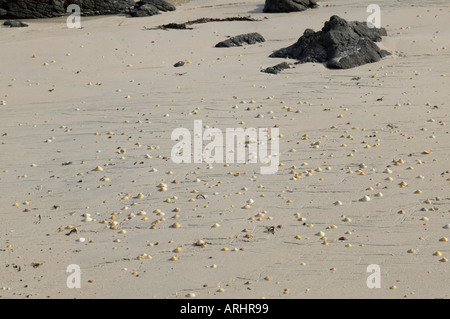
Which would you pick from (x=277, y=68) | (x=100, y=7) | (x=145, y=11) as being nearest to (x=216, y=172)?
(x=277, y=68)

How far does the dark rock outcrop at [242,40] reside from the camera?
14.3m

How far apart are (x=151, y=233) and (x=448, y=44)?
365 inches

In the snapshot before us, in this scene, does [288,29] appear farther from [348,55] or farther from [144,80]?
[144,80]

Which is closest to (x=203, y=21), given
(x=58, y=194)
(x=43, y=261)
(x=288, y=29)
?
(x=288, y=29)

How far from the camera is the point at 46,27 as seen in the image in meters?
16.9

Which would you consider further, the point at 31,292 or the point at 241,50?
the point at 241,50

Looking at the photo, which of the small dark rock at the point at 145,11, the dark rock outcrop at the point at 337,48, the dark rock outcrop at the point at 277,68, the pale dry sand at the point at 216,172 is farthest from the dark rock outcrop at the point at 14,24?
the dark rock outcrop at the point at 277,68

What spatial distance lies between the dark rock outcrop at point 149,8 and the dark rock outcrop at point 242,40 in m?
4.04

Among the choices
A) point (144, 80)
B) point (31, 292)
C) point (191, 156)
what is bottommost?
point (31, 292)

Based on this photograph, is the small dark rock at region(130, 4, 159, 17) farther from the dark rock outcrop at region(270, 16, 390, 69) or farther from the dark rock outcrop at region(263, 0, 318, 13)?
the dark rock outcrop at region(270, 16, 390, 69)

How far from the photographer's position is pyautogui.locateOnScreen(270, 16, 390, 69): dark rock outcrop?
42.2 ft

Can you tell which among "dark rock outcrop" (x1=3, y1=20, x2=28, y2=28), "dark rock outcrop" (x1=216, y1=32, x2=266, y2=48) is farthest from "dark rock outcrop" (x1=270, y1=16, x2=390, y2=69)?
"dark rock outcrop" (x1=3, y1=20, x2=28, y2=28)

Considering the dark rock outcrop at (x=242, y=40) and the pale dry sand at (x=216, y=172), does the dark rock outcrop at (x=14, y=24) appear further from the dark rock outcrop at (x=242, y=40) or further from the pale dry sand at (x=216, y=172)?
the dark rock outcrop at (x=242, y=40)

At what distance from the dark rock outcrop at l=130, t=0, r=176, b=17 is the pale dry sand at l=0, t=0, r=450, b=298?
106 inches
